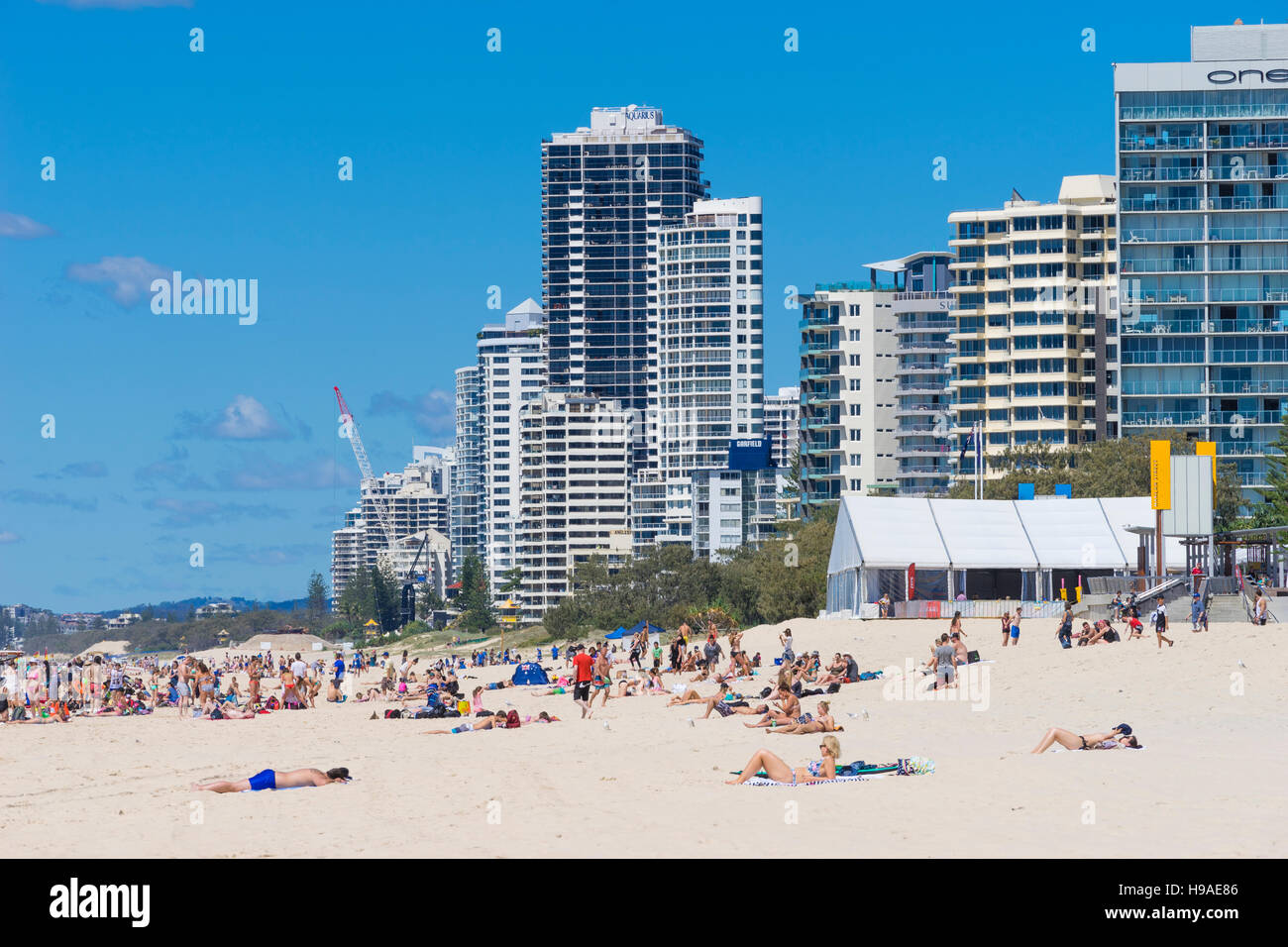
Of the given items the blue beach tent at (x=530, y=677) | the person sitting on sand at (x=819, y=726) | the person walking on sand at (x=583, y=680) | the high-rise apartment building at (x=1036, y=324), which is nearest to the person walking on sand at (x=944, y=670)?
the person sitting on sand at (x=819, y=726)

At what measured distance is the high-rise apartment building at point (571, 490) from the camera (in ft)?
584

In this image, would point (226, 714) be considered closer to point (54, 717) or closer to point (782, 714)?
point (54, 717)

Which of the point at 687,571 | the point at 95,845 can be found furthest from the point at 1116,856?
the point at 687,571

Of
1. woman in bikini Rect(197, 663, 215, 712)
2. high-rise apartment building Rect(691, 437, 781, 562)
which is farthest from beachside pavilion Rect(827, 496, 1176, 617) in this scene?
high-rise apartment building Rect(691, 437, 781, 562)

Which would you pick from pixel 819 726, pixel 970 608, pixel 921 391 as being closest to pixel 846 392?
pixel 921 391

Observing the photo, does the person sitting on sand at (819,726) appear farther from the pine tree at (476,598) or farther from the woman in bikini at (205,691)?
the pine tree at (476,598)

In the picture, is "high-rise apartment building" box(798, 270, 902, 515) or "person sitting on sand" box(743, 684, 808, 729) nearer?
"person sitting on sand" box(743, 684, 808, 729)

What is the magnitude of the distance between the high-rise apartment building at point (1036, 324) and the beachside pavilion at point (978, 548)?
47211 mm

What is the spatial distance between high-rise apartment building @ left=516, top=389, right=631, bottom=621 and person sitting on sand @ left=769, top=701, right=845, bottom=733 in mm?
153475

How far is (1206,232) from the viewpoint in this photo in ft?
296

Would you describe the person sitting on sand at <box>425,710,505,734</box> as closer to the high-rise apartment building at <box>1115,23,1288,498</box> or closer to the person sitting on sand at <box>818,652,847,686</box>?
the person sitting on sand at <box>818,652,847,686</box>

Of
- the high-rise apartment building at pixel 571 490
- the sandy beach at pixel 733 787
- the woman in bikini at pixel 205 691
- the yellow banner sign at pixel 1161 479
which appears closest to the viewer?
the sandy beach at pixel 733 787

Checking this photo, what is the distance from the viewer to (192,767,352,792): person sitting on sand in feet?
62.5
